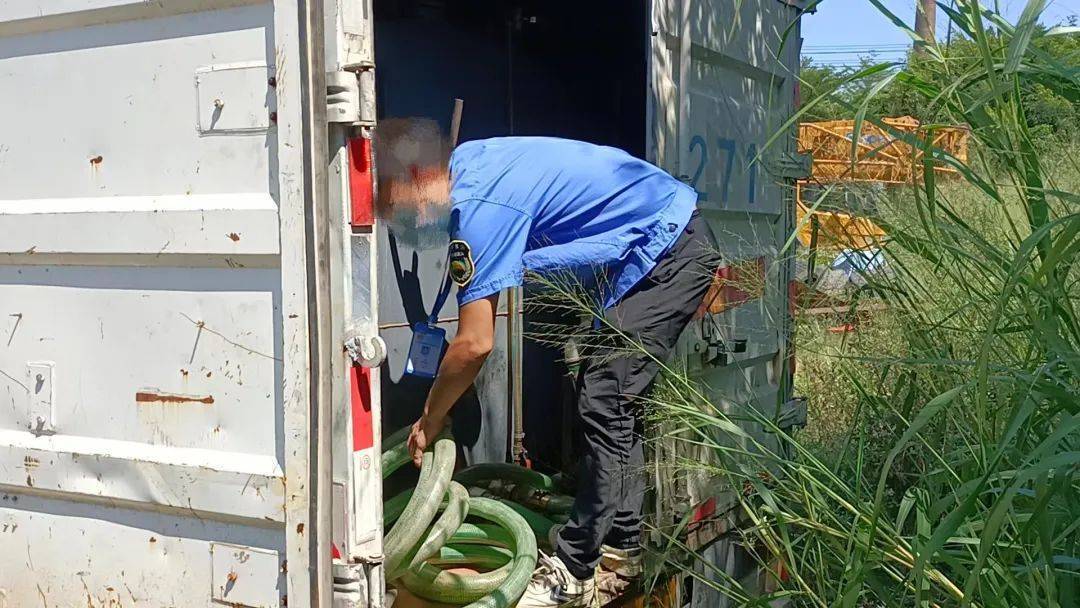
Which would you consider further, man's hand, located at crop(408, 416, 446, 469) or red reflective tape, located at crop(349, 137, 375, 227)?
man's hand, located at crop(408, 416, 446, 469)

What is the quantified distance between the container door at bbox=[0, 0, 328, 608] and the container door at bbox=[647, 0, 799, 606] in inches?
47.3

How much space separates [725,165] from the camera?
12.4 feet

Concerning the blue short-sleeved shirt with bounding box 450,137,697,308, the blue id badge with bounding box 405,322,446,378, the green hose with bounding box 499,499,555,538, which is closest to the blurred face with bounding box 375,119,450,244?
the blue short-sleeved shirt with bounding box 450,137,697,308

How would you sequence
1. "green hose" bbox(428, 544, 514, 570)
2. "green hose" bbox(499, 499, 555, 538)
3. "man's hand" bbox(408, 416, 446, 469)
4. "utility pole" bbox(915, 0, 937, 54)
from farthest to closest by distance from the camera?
1. "green hose" bbox(499, 499, 555, 538)
2. "green hose" bbox(428, 544, 514, 570)
3. "man's hand" bbox(408, 416, 446, 469)
4. "utility pole" bbox(915, 0, 937, 54)

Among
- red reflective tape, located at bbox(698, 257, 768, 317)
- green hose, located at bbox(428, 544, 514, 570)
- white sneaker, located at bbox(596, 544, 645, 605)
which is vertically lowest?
green hose, located at bbox(428, 544, 514, 570)

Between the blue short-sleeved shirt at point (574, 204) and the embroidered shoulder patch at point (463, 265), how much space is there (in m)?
0.10

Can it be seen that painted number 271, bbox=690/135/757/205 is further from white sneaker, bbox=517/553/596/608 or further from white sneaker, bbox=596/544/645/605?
white sneaker, bbox=517/553/596/608

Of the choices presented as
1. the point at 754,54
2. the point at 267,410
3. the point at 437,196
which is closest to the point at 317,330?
the point at 267,410

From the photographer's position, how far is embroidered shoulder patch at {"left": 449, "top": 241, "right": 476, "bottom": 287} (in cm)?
301

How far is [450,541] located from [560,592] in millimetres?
519

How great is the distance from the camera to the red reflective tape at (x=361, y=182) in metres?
2.26

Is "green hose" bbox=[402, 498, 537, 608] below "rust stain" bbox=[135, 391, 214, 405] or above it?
below

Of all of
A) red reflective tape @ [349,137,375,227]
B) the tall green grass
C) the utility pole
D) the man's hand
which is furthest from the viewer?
the man's hand

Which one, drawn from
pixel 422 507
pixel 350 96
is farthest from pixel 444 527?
pixel 350 96
